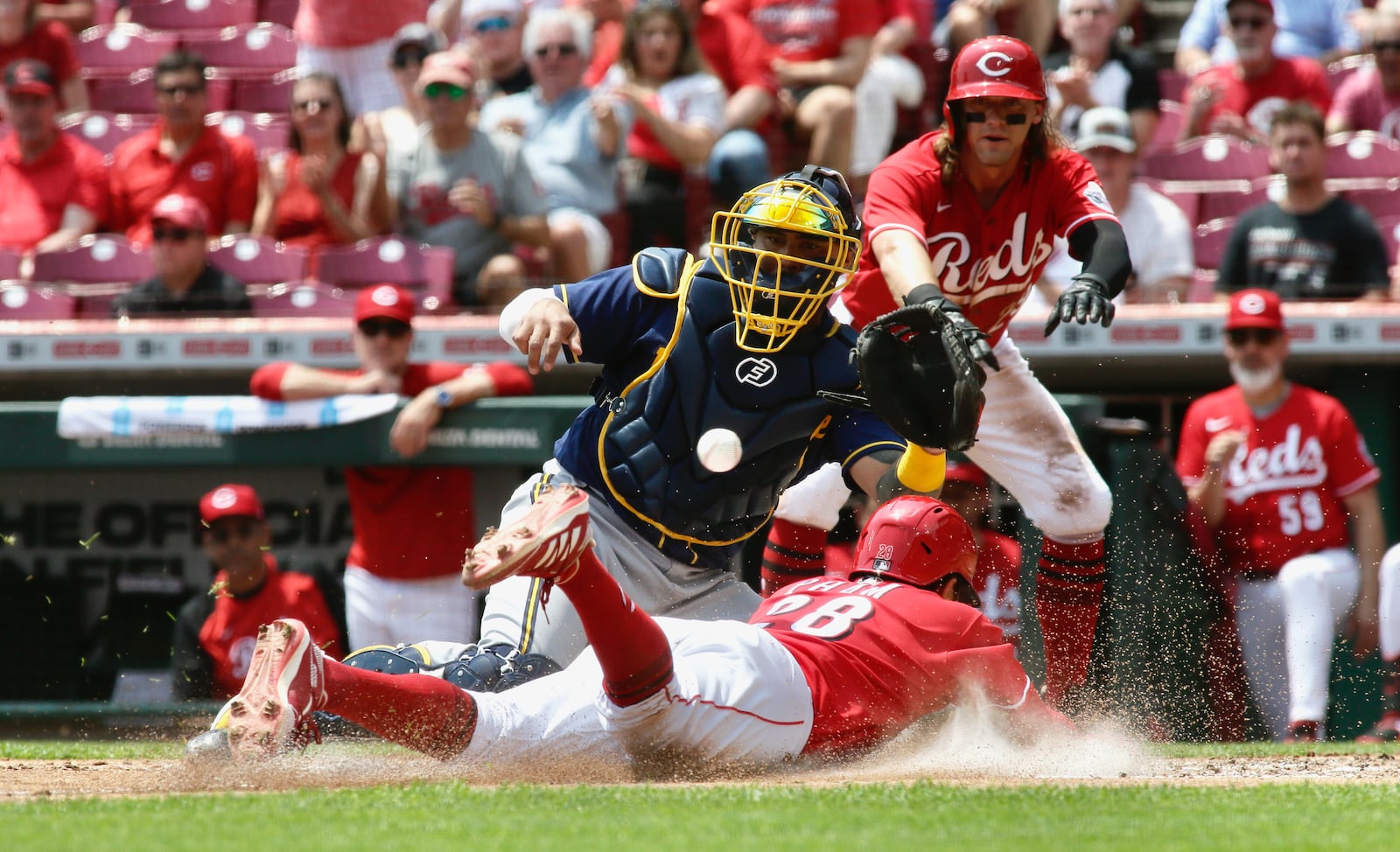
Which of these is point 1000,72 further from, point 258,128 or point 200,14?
point 200,14

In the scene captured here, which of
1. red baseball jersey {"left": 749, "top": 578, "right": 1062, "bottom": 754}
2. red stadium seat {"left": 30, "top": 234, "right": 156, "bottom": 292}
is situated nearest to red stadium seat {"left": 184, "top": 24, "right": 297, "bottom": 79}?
red stadium seat {"left": 30, "top": 234, "right": 156, "bottom": 292}

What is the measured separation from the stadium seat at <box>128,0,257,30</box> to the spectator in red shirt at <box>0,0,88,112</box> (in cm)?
81

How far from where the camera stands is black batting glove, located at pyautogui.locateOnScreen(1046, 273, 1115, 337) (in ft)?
12.6

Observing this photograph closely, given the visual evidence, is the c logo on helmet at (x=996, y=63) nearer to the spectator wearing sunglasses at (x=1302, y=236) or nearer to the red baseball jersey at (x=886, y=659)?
the red baseball jersey at (x=886, y=659)

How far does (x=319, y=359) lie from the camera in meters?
6.57

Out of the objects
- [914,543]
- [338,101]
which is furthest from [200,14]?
[914,543]

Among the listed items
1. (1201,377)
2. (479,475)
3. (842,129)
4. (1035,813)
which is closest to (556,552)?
(1035,813)

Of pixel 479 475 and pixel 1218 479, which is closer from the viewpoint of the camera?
pixel 1218 479

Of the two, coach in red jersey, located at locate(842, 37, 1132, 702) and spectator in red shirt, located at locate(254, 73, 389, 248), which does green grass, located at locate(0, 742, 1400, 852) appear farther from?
spectator in red shirt, located at locate(254, 73, 389, 248)

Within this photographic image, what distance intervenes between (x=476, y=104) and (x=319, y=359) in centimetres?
232

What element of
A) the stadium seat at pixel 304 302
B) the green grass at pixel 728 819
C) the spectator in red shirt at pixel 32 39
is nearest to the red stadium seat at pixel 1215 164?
the stadium seat at pixel 304 302

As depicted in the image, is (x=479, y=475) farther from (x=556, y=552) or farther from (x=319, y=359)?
(x=556, y=552)

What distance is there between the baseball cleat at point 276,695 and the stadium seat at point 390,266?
367cm

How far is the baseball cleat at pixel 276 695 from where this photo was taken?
319 centimetres
